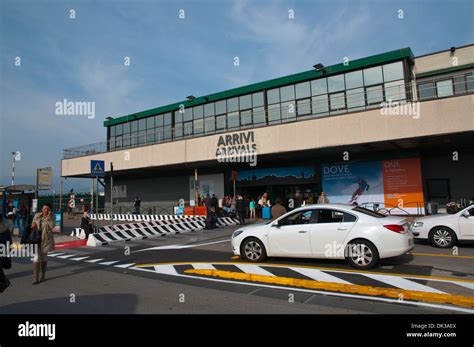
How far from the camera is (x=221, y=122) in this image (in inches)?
1051

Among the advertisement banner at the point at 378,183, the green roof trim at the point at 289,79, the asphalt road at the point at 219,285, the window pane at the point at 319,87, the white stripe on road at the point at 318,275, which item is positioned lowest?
the asphalt road at the point at 219,285

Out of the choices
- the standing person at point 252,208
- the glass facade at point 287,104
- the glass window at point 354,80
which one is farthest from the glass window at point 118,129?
the glass window at point 354,80

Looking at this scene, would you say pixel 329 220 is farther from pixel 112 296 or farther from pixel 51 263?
pixel 51 263

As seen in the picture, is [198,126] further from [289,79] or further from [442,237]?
[442,237]

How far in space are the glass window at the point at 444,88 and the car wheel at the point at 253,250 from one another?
16.4 metres

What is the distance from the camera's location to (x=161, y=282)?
7.19 metres

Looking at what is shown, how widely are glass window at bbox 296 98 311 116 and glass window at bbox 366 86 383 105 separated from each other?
3866 mm

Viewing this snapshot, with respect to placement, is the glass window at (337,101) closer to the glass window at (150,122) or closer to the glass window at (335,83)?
the glass window at (335,83)

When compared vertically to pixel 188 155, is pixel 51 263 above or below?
below

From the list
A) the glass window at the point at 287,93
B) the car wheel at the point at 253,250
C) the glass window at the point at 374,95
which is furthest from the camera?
the glass window at the point at 287,93

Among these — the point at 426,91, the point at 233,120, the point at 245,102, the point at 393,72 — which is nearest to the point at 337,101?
the point at 393,72

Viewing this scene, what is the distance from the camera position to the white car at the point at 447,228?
983 cm

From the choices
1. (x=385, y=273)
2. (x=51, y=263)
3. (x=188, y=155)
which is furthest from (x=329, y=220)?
(x=188, y=155)
